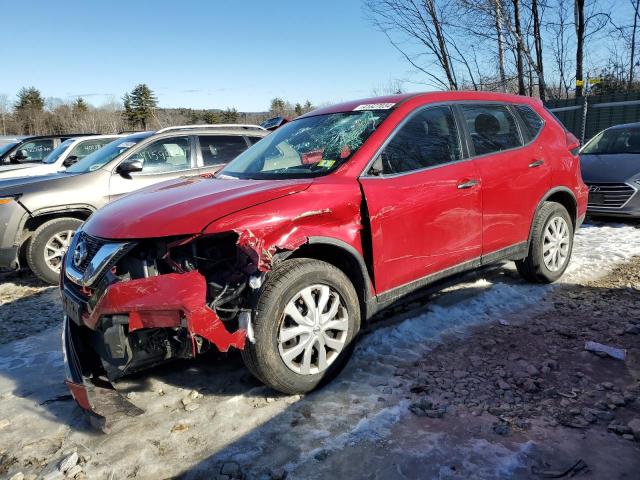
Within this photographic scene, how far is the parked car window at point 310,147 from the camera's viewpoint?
3371mm

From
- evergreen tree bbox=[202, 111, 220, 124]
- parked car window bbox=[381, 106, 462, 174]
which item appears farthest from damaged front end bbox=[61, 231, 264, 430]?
evergreen tree bbox=[202, 111, 220, 124]

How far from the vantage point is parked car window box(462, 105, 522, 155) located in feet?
13.2

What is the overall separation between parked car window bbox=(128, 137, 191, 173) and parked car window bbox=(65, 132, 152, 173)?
194 millimetres

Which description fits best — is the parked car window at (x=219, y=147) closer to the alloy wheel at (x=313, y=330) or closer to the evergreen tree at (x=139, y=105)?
the alloy wheel at (x=313, y=330)

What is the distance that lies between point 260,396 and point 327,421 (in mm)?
509

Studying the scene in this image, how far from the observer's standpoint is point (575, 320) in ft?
12.9

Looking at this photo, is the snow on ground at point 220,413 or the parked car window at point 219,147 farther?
the parked car window at point 219,147

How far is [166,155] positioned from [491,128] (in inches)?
168

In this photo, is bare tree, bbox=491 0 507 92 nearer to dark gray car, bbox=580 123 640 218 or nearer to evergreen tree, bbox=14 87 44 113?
dark gray car, bbox=580 123 640 218

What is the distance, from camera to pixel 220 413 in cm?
285

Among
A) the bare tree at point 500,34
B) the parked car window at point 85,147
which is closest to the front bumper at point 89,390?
the parked car window at point 85,147

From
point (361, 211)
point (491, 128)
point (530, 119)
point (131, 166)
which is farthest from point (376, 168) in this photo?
point (131, 166)

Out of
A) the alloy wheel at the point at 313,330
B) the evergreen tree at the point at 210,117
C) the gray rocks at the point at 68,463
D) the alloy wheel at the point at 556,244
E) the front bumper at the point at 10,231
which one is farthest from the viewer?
the evergreen tree at the point at 210,117

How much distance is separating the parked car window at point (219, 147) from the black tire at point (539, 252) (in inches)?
164
